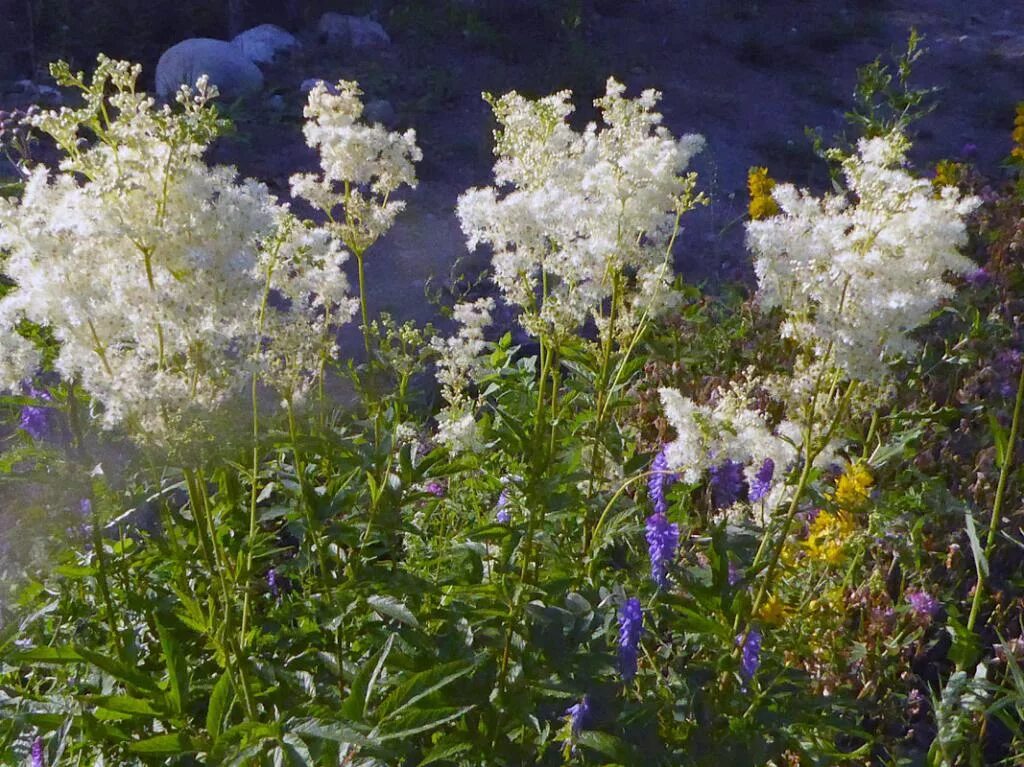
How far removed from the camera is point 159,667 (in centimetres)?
219

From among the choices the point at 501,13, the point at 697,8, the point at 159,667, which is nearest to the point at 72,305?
the point at 159,667

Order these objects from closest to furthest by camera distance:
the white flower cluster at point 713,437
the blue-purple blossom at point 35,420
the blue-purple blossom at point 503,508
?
the white flower cluster at point 713,437
the blue-purple blossom at point 503,508
the blue-purple blossom at point 35,420

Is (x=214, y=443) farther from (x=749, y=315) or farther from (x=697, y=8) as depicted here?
(x=697, y=8)

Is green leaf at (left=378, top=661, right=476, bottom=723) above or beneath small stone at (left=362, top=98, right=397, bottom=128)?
above

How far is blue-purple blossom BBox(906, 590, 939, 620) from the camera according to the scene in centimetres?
277

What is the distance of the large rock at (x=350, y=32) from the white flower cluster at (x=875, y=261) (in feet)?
29.4

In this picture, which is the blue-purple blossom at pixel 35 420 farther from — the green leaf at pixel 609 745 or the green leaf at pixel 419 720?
the green leaf at pixel 609 745

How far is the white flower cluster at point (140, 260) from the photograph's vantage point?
5.37ft

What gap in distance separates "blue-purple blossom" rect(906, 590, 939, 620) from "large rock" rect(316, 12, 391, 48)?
28.2 feet

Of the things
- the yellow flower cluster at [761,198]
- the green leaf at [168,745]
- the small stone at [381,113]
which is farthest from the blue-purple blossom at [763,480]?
the small stone at [381,113]

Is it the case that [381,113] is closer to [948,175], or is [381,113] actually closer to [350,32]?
[350,32]

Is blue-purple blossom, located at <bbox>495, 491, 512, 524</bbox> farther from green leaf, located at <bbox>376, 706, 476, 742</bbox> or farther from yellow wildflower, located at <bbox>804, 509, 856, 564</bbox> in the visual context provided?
yellow wildflower, located at <bbox>804, 509, 856, 564</bbox>

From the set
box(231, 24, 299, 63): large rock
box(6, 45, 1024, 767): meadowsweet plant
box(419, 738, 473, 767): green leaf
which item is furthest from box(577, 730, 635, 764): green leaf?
box(231, 24, 299, 63): large rock

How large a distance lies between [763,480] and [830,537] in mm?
578
